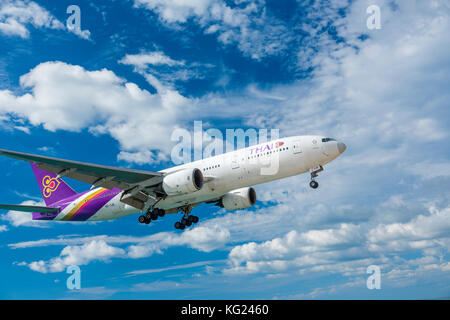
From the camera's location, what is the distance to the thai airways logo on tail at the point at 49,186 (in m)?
43.9

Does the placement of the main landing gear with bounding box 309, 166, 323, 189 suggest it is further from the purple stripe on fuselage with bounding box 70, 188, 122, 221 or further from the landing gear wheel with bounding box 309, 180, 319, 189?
the purple stripe on fuselage with bounding box 70, 188, 122, 221

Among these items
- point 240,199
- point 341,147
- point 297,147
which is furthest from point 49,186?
point 341,147

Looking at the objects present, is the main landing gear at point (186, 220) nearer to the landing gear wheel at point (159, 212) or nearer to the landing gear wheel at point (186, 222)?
the landing gear wheel at point (186, 222)

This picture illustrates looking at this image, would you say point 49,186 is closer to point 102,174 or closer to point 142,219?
point 142,219

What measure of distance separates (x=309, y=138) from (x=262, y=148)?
3849 mm

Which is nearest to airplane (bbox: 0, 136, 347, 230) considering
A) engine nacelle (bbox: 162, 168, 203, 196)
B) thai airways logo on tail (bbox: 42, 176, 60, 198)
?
engine nacelle (bbox: 162, 168, 203, 196)

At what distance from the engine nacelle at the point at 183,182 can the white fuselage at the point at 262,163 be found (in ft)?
4.22

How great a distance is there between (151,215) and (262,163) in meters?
11.2

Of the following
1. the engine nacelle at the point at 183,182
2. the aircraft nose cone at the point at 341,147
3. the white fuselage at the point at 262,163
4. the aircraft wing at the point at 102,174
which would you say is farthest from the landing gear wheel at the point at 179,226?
the aircraft nose cone at the point at 341,147

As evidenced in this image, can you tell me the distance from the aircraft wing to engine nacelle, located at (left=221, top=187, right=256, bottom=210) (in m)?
8.26
